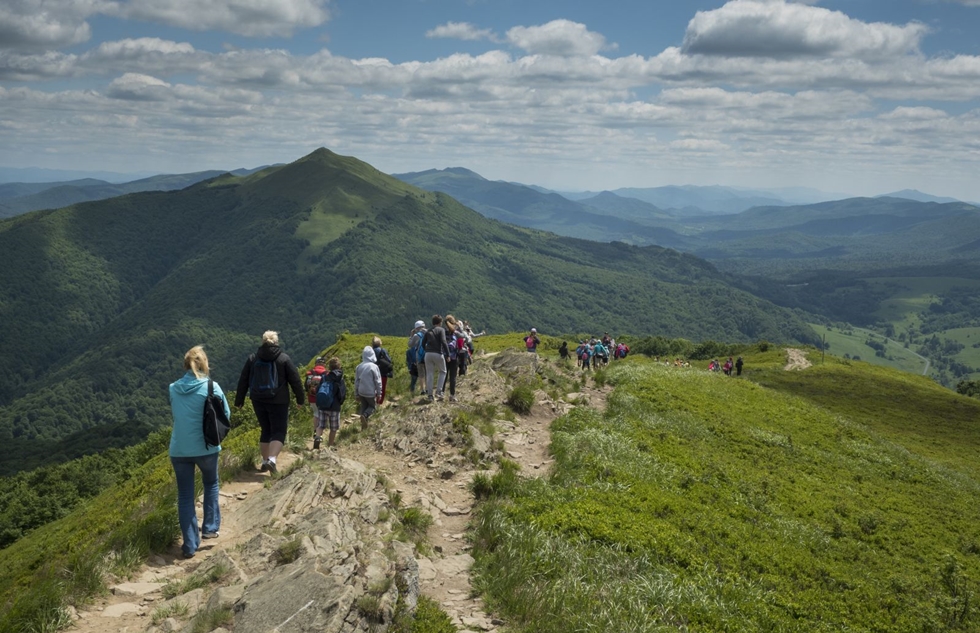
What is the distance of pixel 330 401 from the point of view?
17.0 m

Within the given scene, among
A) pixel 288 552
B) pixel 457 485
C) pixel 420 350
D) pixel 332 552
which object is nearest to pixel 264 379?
pixel 288 552

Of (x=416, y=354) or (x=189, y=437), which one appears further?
(x=416, y=354)

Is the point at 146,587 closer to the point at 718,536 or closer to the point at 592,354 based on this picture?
the point at 718,536

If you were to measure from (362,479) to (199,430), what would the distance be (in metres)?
4.11

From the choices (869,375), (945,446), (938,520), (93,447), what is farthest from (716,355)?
(93,447)

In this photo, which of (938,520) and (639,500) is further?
(938,520)

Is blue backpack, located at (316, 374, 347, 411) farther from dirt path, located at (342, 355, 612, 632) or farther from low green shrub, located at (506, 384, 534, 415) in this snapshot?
low green shrub, located at (506, 384, 534, 415)

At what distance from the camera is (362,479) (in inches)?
554

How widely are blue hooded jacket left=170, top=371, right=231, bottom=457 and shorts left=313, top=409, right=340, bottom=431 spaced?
20.5ft

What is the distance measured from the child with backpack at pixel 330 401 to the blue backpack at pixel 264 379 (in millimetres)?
2891

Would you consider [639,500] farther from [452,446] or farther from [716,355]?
[716,355]

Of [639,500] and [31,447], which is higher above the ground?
[639,500]

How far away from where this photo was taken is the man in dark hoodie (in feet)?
45.4

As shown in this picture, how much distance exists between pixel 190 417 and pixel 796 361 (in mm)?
80026
